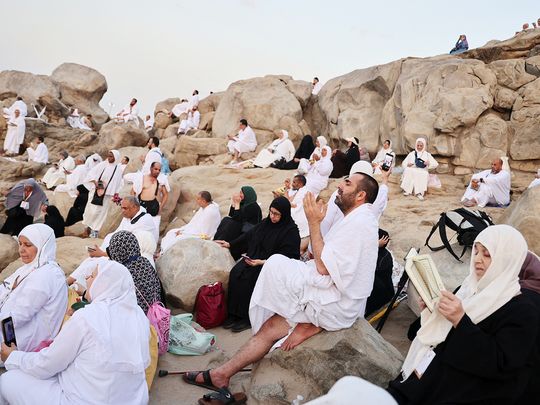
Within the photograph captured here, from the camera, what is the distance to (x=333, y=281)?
3.62m

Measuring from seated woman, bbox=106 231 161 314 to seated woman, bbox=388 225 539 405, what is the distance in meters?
2.67

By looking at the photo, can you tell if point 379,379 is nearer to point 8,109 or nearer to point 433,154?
point 433,154

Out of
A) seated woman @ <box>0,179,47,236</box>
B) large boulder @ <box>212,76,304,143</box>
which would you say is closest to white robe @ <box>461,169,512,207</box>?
large boulder @ <box>212,76,304,143</box>

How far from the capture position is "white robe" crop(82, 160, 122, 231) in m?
10.3

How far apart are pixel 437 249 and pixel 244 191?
11.3 feet

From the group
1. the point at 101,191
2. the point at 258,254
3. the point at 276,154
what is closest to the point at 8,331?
the point at 258,254

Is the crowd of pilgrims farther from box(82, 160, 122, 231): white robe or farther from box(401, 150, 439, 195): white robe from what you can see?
box(401, 150, 439, 195): white robe

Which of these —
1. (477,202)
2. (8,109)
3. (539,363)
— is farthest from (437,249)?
(8,109)

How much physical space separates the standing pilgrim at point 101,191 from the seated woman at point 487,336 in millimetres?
8603

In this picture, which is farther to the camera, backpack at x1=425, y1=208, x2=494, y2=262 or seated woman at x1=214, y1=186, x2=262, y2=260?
seated woman at x1=214, y1=186, x2=262, y2=260

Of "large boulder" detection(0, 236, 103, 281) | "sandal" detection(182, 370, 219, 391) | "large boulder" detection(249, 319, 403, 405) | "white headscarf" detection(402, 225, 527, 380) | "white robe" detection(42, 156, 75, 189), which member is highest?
"white headscarf" detection(402, 225, 527, 380)

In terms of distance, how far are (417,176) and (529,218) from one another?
18.8ft

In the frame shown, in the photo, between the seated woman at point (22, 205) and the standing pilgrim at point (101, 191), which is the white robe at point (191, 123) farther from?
the seated woman at point (22, 205)

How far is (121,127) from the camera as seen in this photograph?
58.9ft
